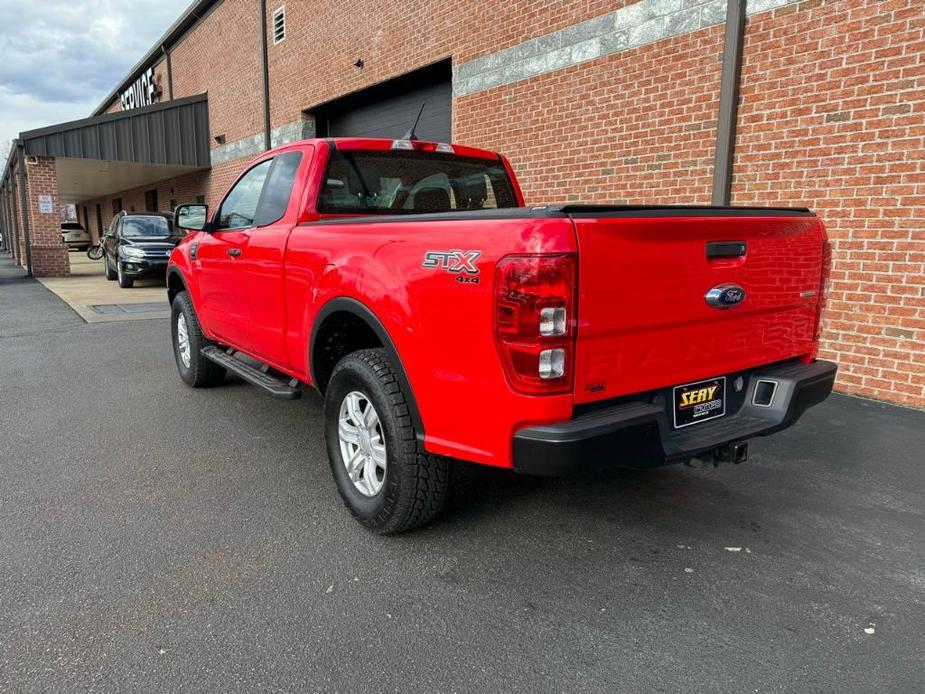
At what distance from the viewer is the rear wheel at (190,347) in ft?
18.5

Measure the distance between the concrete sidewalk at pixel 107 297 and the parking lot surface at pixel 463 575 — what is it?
21.2 ft

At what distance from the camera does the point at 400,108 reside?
458 inches

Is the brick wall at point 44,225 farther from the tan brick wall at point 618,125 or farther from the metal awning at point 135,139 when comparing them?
the tan brick wall at point 618,125

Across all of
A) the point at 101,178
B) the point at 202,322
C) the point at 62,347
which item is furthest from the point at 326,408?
the point at 101,178

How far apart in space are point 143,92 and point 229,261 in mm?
27136

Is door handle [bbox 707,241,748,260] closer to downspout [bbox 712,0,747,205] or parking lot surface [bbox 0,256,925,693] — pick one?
parking lot surface [bbox 0,256,925,693]

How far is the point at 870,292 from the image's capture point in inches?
213

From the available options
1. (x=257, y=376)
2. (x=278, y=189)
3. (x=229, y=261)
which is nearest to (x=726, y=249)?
(x=278, y=189)

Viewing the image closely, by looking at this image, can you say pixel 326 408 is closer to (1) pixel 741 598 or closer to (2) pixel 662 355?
(2) pixel 662 355

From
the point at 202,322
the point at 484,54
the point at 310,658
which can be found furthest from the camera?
the point at 484,54

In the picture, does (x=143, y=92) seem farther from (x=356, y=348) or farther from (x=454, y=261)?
(x=454, y=261)

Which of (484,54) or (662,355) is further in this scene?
(484,54)

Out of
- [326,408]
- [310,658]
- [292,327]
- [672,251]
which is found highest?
[672,251]

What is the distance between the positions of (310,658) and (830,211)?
17.7 ft
